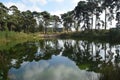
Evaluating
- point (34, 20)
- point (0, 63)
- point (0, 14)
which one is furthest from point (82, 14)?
point (0, 63)

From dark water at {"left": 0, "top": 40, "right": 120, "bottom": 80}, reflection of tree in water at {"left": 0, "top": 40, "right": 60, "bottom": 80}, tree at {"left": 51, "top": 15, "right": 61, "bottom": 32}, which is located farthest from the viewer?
tree at {"left": 51, "top": 15, "right": 61, "bottom": 32}

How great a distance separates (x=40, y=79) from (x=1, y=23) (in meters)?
62.4

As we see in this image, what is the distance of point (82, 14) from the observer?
8750cm

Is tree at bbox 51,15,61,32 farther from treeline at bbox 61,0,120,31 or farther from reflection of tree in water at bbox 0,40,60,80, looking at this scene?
reflection of tree in water at bbox 0,40,60,80

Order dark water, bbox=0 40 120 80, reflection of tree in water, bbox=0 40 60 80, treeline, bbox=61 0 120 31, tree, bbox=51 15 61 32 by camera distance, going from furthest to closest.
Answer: tree, bbox=51 15 61 32
treeline, bbox=61 0 120 31
reflection of tree in water, bbox=0 40 60 80
dark water, bbox=0 40 120 80

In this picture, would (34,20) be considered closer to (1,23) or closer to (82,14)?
(82,14)

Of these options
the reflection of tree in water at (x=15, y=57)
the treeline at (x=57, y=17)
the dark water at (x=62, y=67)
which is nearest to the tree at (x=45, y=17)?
the treeline at (x=57, y=17)

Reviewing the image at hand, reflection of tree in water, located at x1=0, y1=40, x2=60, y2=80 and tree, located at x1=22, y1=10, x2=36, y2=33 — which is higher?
tree, located at x1=22, y1=10, x2=36, y2=33

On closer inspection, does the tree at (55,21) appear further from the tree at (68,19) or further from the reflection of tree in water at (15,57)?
the reflection of tree in water at (15,57)

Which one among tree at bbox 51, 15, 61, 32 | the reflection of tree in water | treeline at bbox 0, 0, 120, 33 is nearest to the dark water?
the reflection of tree in water

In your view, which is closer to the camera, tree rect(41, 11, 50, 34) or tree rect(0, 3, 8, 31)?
tree rect(0, 3, 8, 31)

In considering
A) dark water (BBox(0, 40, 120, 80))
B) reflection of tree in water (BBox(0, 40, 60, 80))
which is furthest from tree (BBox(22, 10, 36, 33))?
dark water (BBox(0, 40, 120, 80))

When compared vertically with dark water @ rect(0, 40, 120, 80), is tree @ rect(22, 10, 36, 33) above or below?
above

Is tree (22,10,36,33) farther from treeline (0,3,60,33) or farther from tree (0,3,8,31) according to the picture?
tree (0,3,8,31)
